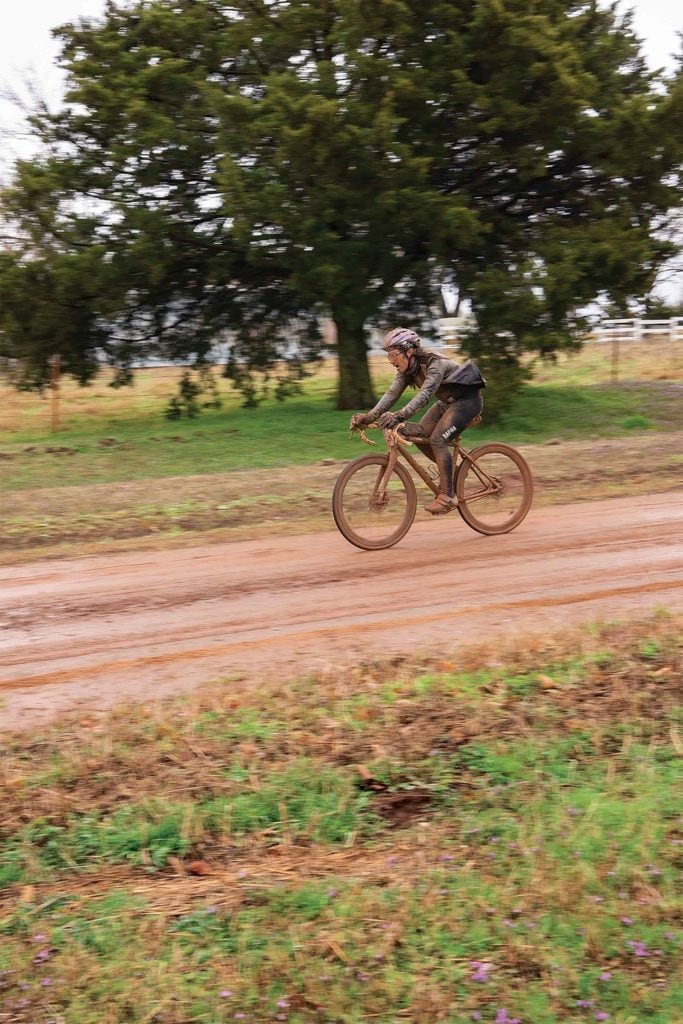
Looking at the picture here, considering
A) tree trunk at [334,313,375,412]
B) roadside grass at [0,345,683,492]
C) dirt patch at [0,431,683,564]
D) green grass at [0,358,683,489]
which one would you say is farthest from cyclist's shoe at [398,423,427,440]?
tree trunk at [334,313,375,412]

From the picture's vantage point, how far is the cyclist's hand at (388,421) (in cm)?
1022

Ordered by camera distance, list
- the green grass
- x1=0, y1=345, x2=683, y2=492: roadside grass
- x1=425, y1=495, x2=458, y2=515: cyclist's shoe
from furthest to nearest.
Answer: x1=0, y1=345, x2=683, y2=492: roadside grass → the green grass → x1=425, y1=495, x2=458, y2=515: cyclist's shoe

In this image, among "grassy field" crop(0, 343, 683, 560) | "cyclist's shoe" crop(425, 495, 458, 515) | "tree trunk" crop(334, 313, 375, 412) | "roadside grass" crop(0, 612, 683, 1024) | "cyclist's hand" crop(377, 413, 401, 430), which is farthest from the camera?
"tree trunk" crop(334, 313, 375, 412)

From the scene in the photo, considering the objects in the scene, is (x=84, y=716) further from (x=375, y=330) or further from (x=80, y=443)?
(x=375, y=330)

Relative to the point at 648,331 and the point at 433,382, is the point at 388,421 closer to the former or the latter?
the point at 433,382

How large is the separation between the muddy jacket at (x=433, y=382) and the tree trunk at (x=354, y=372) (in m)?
13.0

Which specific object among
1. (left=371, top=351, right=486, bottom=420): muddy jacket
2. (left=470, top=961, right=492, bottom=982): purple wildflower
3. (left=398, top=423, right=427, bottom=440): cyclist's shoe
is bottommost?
(left=470, top=961, right=492, bottom=982): purple wildflower

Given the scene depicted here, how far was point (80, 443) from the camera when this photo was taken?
70.0 ft

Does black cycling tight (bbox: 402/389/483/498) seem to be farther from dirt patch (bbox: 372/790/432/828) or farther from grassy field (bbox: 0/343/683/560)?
dirt patch (bbox: 372/790/432/828)

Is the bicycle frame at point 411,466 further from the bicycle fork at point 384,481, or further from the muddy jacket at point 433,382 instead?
the muddy jacket at point 433,382

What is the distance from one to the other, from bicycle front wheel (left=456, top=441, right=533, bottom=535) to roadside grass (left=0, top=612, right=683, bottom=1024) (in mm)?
4218

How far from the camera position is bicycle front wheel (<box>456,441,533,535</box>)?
10.8m

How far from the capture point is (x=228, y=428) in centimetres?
2247

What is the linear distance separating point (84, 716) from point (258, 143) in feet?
52.9
